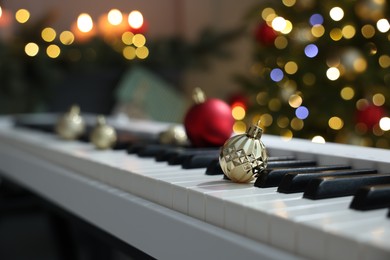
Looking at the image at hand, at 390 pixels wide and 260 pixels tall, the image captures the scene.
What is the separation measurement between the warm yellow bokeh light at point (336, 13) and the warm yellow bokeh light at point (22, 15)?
2.25 metres

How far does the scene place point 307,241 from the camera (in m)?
0.70

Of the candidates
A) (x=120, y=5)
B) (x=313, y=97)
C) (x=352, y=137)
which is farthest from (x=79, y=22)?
(x=352, y=137)

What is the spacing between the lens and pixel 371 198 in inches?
30.1

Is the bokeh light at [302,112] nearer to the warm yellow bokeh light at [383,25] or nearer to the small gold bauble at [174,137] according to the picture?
the warm yellow bokeh light at [383,25]

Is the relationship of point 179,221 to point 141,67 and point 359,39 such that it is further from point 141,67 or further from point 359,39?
point 141,67

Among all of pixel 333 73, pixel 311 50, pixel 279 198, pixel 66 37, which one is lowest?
pixel 279 198

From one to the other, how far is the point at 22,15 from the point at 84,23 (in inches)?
16.5

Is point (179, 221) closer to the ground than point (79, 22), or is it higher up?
closer to the ground

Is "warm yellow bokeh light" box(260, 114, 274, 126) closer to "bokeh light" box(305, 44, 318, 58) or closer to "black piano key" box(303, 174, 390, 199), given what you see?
"bokeh light" box(305, 44, 318, 58)

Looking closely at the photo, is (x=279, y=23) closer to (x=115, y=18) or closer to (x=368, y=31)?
(x=368, y=31)

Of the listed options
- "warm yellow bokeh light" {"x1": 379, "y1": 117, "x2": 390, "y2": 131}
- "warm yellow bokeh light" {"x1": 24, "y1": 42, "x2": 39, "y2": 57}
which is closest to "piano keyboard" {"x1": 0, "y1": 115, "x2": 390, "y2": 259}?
"warm yellow bokeh light" {"x1": 379, "y1": 117, "x2": 390, "y2": 131}

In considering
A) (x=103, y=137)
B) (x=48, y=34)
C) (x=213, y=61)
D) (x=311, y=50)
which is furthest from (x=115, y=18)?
(x=103, y=137)

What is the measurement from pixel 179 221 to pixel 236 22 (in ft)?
11.5

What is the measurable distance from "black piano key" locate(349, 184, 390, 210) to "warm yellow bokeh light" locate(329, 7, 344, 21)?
2.04m
